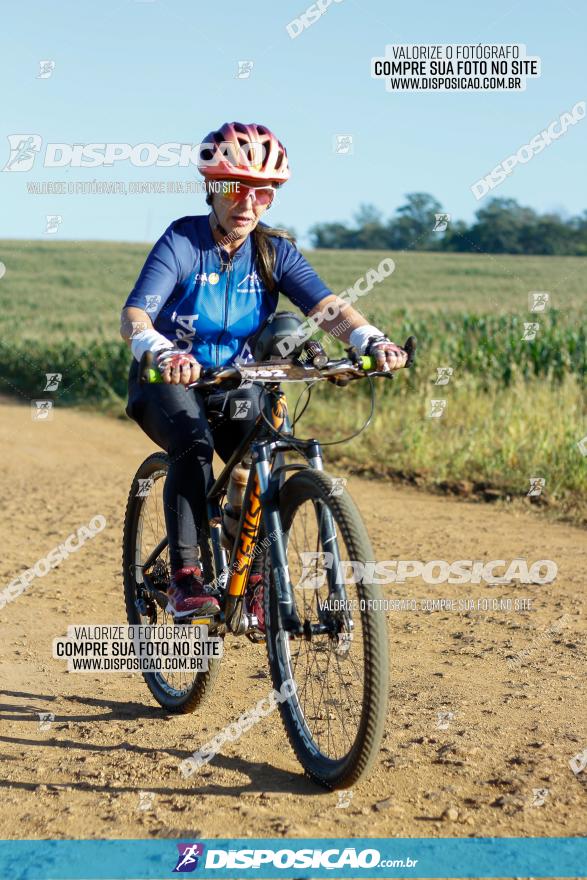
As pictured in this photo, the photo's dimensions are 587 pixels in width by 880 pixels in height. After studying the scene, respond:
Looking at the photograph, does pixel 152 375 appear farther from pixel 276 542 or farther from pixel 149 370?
pixel 276 542

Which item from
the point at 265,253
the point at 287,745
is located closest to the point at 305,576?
the point at 287,745

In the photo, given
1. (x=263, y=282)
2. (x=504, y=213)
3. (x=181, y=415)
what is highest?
(x=504, y=213)

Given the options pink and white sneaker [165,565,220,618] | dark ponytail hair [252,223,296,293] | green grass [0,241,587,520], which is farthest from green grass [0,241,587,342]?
pink and white sneaker [165,565,220,618]

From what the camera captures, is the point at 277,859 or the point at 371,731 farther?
the point at 371,731

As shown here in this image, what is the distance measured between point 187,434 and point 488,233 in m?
42.9

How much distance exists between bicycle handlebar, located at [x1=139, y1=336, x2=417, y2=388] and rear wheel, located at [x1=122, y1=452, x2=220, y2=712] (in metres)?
0.99

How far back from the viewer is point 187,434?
164 inches

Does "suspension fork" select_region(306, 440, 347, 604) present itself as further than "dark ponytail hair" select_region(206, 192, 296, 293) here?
No

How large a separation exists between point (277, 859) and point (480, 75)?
8087 millimetres

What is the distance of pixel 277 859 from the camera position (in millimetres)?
3248

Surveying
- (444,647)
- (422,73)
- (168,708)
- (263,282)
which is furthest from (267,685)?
(422,73)

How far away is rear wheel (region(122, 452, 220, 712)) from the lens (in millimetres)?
4660

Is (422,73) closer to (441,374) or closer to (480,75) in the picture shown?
(480,75)

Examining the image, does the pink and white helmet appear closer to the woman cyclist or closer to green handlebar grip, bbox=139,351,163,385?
the woman cyclist
